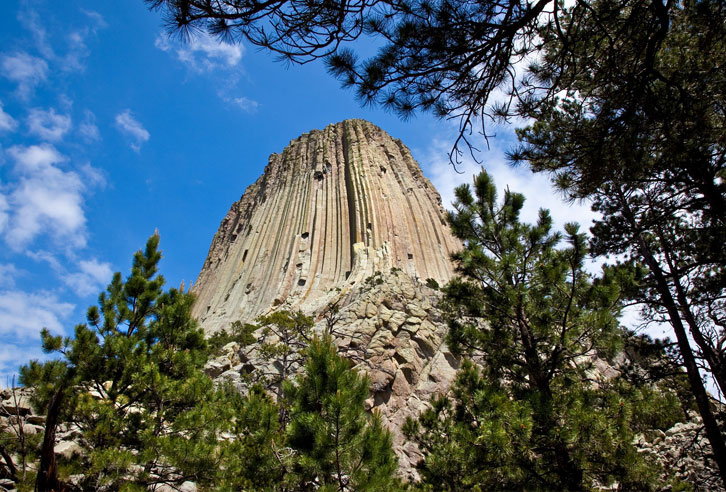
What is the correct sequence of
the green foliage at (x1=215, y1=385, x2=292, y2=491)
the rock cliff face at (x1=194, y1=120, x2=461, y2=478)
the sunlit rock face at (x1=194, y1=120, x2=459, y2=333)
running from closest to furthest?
the green foliage at (x1=215, y1=385, x2=292, y2=491) → the rock cliff face at (x1=194, y1=120, x2=461, y2=478) → the sunlit rock face at (x1=194, y1=120, x2=459, y2=333)

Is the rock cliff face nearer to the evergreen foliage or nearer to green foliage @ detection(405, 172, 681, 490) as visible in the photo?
green foliage @ detection(405, 172, 681, 490)

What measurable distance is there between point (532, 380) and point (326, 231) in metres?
26.5

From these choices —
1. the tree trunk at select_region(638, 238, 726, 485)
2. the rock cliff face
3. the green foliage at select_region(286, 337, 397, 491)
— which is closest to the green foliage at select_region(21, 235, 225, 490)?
the green foliage at select_region(286, 337, 397, 491)

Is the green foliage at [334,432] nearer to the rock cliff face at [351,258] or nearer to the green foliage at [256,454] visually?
the green foliage at [256,454]

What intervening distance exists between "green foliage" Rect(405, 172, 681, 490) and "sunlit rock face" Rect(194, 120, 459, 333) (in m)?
16.3

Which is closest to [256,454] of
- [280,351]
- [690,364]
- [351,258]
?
[690,364]

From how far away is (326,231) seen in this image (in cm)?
3169

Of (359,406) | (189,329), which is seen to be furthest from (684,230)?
(189,329)

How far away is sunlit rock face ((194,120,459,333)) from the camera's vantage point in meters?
27.9

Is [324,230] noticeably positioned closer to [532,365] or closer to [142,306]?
[142,306]

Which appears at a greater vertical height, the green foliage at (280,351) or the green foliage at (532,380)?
the green foliage at (280,351)

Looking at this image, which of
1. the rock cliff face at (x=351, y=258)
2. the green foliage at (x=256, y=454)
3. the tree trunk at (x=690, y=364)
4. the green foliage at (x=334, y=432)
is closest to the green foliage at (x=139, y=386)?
the green foliage at (x=256, y=454)

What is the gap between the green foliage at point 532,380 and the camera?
452cm

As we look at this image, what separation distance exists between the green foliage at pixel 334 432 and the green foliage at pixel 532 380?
3.89ft
